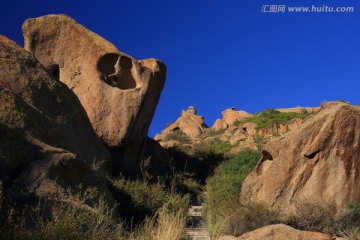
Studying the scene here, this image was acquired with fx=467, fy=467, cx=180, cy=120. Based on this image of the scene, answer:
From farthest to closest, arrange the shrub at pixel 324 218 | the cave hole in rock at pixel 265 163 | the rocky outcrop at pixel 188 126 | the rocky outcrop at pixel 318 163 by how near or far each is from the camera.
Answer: the rocky outcrop at pixel 188 126 < the cave hole in rock at pixel 265 163 < the rocky outcrop at pixel 318 163 < the shrub at pixel 324 218

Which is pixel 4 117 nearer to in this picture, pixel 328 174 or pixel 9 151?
pixel 9 151

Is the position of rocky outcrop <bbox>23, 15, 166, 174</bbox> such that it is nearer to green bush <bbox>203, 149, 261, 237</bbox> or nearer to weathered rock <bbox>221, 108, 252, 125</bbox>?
green bush <bbox>203, 149, 261, 237</bbox>

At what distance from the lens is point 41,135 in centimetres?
904

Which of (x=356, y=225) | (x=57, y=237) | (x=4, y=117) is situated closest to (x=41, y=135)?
(x=4, y=117)

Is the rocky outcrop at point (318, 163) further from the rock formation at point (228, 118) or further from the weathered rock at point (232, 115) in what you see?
the rock formation at point (228, 118)

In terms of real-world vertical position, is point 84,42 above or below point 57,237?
above

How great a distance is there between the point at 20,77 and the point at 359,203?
925cm

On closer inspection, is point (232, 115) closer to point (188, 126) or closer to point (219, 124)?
point (219, 124)

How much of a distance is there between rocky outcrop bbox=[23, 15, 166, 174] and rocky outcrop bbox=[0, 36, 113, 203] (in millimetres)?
→ 5054

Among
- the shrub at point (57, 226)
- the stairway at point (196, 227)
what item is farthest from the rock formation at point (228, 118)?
the shrub at point (57, 226)

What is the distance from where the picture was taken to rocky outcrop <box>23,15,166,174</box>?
18.3 meters

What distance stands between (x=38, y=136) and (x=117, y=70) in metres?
11.1

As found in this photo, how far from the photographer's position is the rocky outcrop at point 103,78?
18344 millimetres

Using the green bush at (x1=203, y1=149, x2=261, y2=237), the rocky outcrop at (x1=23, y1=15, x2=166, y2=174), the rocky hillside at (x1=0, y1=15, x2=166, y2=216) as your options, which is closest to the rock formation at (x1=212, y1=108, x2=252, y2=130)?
the rocky hillside at (x1=0, y1=15, x2=166, y2=216)
